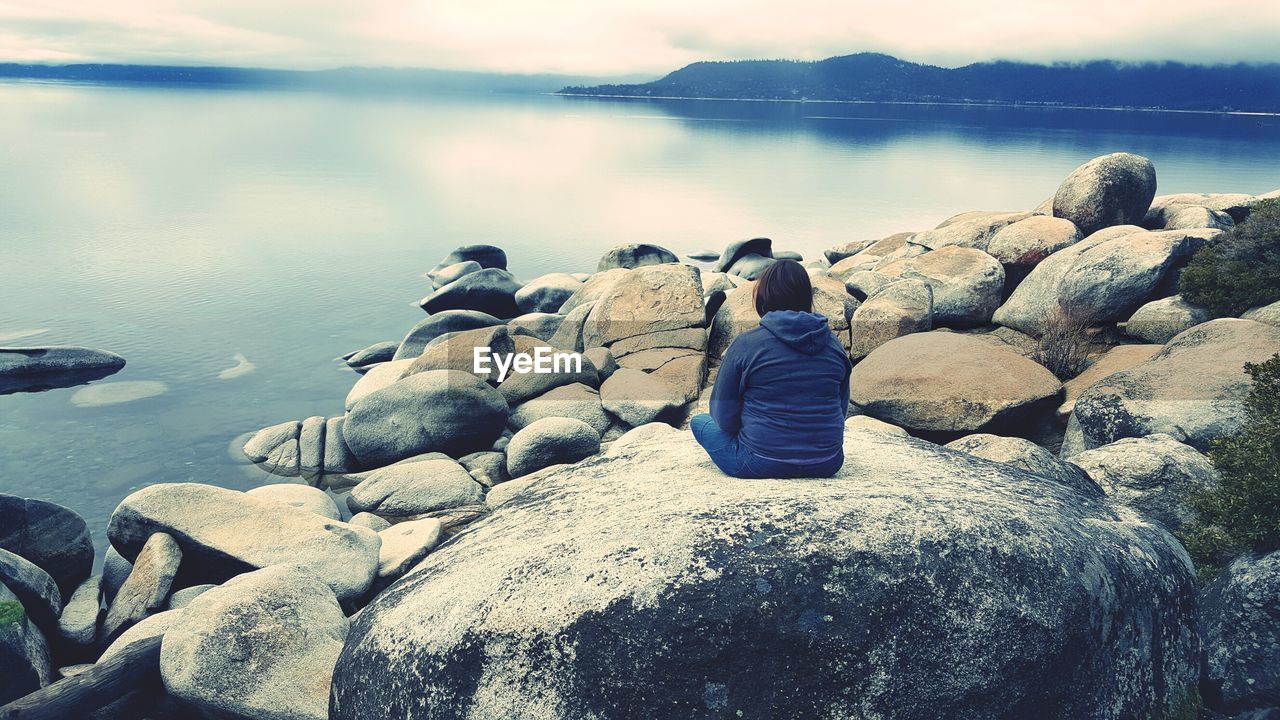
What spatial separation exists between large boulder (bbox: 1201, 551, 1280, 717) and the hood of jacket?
4.05 m

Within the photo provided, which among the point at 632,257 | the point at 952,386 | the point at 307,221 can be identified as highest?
the point at 952,386

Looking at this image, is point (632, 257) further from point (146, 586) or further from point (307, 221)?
point (307, 221)

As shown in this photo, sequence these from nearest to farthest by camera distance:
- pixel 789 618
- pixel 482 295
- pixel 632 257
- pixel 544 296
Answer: pixel 789 618, pixel 544 296, pixel 482 295, pixel 632 257

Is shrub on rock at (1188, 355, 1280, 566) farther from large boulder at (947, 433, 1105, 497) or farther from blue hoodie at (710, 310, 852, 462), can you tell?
blue hoodie at (710, 310, 852, 462)

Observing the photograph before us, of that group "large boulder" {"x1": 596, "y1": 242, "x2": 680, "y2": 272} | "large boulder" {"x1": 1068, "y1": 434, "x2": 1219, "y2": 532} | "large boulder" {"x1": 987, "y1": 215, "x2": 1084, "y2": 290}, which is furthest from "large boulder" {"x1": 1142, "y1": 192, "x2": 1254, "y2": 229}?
"large boulder" {"x1": 596, "y1": 242, "x2": 680, "y2": 272}

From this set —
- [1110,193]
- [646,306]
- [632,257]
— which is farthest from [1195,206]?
[632,257]

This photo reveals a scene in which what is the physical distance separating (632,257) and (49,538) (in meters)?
18.9

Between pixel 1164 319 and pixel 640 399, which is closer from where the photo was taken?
pixel 1164 319

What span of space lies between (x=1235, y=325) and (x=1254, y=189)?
45426 mm

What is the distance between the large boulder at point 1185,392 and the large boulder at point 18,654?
11883 mm

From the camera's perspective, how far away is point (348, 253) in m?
34.8

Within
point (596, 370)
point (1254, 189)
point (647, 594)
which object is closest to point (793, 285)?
point (647, 594)

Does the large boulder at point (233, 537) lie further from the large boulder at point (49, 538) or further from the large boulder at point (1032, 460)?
the large boulder at point (1032, 460)

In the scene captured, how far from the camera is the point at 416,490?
12508 mm
